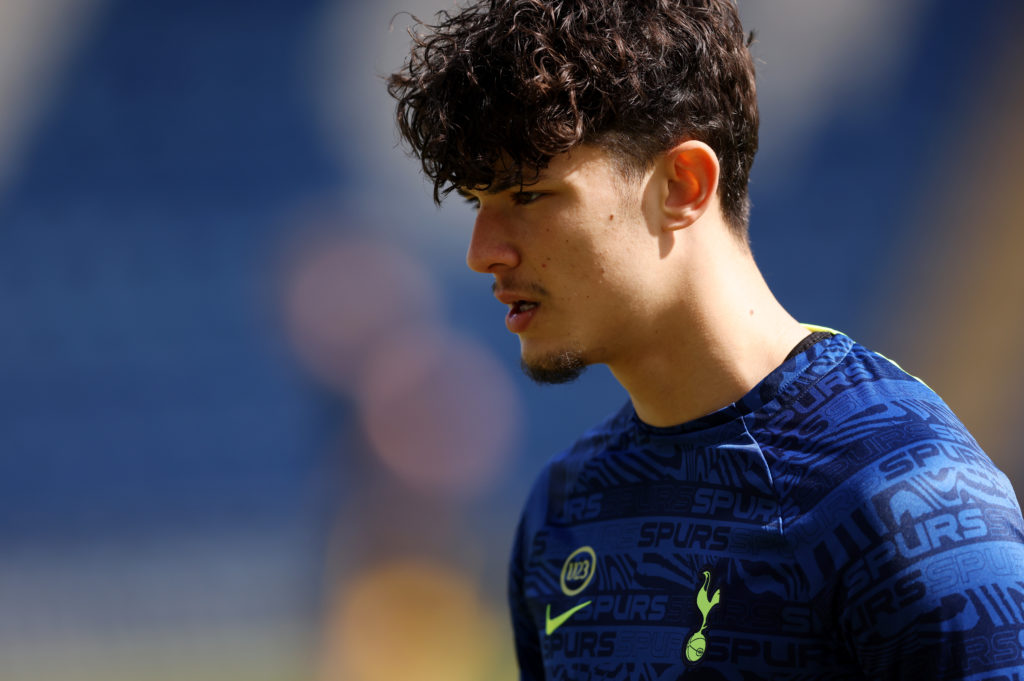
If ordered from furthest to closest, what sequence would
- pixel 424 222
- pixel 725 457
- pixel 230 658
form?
pixel 424 222 < pixel 230 658 < pixel 725 457

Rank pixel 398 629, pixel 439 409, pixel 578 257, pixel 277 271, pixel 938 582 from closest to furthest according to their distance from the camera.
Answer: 1. pixel 938 582
2. pixel 578 257
3. pixel 398 629
4. pixel 439 409
5. pixel 277 271

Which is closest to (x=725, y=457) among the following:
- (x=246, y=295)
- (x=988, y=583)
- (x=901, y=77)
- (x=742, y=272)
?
(x=742, y=272)

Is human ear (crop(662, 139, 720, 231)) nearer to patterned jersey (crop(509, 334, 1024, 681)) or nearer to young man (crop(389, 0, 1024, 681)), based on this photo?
young man (crop(389, 0, 1024, 681))

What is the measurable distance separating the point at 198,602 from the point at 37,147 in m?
4.20

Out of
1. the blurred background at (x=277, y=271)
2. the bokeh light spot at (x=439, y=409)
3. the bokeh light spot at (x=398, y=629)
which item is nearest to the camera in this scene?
the bokeh light spot at (x=398, y=629)

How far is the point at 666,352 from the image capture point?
6.23 ft

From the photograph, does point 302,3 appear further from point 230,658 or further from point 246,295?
point 230,658

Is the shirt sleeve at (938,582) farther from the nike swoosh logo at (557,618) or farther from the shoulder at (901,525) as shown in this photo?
the nike swoosh logo at (557,618)

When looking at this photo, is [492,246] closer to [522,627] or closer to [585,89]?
[585,89]

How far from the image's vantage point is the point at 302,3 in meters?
9.30

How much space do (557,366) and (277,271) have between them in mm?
6976

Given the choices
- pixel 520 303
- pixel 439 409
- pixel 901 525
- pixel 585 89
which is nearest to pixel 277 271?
pixel 439 409

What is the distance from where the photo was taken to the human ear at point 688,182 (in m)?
1.91

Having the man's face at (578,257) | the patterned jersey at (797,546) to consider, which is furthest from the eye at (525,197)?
the patterned jersey at (797,546)
